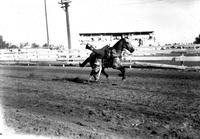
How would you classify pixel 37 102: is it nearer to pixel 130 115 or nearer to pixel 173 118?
pixel 130 115

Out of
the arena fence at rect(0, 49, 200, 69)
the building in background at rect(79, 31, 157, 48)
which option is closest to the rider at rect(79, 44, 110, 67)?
the arena fence at rect(0, 49, 200, 69)

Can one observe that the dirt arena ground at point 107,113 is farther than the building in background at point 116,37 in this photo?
No

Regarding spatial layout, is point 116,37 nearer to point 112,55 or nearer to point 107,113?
point 112,55

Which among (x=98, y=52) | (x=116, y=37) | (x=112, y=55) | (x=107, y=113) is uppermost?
(x=116, y=37)

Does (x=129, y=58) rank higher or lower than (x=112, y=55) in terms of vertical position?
lower

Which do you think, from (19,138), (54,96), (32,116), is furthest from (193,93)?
(19,138)

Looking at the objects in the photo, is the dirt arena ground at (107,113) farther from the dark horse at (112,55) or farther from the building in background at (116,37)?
the building in background at (116,37)

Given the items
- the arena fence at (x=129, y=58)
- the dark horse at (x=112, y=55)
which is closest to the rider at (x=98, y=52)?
the dark horse at (x=112, y=55)

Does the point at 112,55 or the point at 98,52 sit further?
A: the point at 98,52

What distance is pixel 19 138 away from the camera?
4.34 m

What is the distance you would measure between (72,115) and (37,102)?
194cm

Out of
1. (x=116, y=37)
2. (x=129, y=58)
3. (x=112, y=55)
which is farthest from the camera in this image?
(x=116, y=37)

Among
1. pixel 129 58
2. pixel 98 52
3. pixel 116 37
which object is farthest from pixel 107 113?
pixel 116 37

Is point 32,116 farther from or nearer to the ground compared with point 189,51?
nearer to the ground
